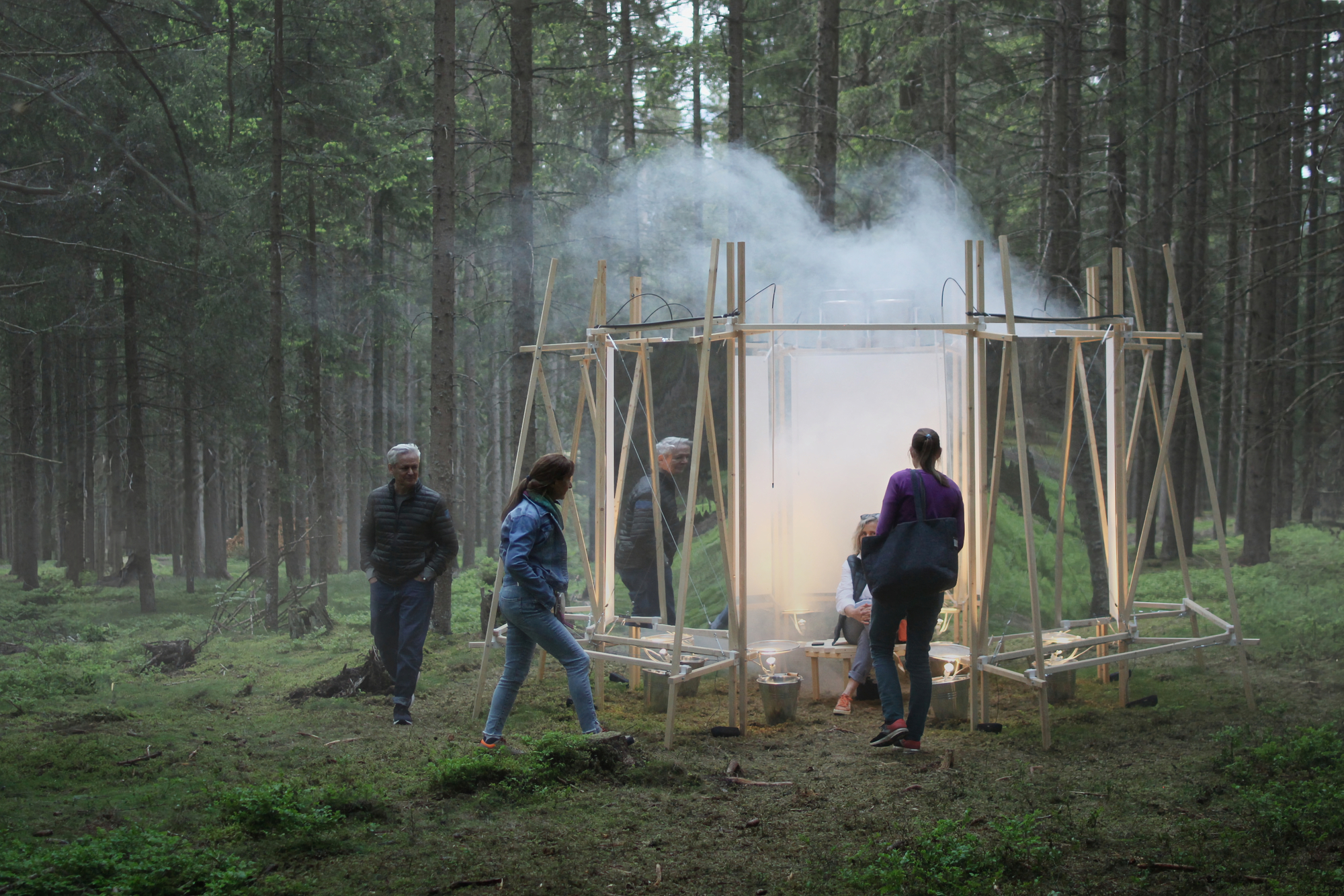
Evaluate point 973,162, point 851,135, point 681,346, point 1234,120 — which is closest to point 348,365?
point 851,135

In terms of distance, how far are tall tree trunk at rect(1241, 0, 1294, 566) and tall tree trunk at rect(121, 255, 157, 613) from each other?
46.5 feet

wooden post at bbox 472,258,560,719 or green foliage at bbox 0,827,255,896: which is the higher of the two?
wooden post at bbox 472,258,560,719

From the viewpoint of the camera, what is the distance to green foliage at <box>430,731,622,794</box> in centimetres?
484

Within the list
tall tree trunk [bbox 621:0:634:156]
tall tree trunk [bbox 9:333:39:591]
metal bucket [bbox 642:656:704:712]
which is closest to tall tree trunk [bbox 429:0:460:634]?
metal bucket [bbox 642:656:704:712]

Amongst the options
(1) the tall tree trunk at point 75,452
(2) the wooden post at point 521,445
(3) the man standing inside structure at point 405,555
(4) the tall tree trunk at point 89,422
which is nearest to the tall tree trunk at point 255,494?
(4) the tall tree trunk at point 89,422

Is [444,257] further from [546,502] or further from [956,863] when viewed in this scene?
[956,863]

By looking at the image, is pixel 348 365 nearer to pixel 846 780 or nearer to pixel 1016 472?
pixel 1016 472

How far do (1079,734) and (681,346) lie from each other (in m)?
3.71

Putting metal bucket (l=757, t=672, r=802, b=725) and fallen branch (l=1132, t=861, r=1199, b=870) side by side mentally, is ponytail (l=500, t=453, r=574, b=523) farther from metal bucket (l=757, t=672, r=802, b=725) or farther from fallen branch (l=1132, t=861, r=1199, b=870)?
fallen branch (l=1132, t=861, r=1199, b=870)

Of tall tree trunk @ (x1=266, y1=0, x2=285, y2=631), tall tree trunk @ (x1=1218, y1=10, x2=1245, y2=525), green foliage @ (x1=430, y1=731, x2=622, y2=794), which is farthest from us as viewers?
tall tree trunk @ (x1=1218, y1=10, x2=1245, y2=525)

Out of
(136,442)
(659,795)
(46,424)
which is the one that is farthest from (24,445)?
(659,795)

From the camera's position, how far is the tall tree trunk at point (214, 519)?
18766 mm

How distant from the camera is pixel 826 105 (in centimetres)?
1122

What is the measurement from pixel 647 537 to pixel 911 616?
2620 millimetres
